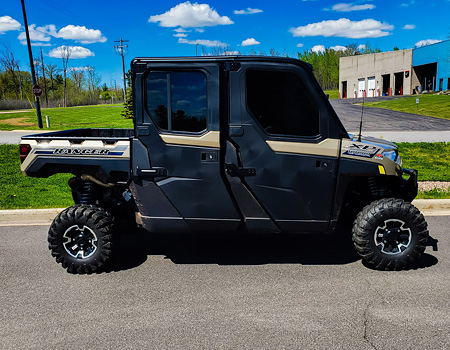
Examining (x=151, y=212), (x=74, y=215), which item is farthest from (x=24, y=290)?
(x=151, y=212)

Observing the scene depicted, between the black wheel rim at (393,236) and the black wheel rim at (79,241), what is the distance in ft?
10.0

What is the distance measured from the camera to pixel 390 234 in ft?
14.5

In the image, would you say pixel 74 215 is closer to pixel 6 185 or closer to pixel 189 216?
pixel 189 216

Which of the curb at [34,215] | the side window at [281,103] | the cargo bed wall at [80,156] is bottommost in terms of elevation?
the curb at [34,215]

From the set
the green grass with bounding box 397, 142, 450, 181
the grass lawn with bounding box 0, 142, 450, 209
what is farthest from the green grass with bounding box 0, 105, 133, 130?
Answer: the green grass with bounding box 397, 142, 450, 181

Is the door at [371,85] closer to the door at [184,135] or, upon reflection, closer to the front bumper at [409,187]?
the front bumper at [409,187]

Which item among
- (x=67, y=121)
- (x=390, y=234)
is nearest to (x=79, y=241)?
(x=390, y=234)

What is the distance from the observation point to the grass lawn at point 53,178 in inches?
294

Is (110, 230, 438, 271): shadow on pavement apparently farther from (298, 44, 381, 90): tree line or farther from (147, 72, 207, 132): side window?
(298, 44, 381, 90): tree line

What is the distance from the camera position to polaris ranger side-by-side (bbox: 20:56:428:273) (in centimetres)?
418

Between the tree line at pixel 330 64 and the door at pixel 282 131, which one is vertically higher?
the tree line at pixel 330 64

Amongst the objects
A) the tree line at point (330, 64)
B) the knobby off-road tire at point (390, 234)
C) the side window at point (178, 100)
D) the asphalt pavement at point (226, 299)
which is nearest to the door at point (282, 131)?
the side window at point (178, 100)

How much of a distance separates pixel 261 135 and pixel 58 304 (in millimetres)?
2495

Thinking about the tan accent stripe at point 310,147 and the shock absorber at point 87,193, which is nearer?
the tan accent stripe at point 310,147
